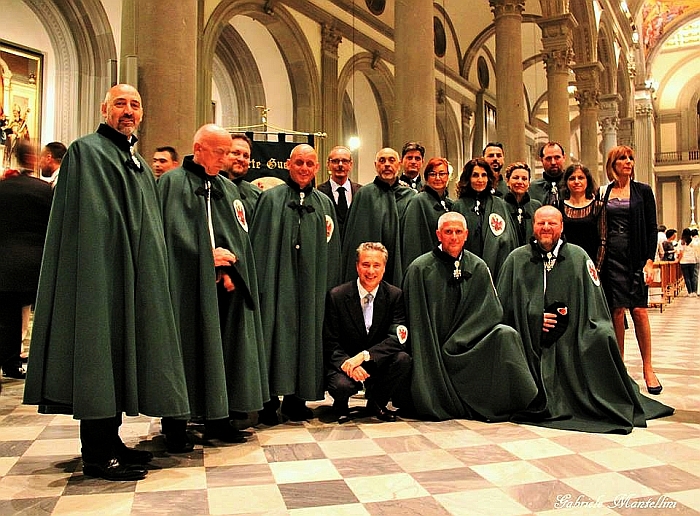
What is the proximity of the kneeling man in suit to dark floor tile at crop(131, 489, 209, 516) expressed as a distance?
156 centimetres

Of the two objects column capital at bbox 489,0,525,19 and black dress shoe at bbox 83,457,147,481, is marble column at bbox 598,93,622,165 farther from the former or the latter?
black dress shoe at bbox 83,457,147,481

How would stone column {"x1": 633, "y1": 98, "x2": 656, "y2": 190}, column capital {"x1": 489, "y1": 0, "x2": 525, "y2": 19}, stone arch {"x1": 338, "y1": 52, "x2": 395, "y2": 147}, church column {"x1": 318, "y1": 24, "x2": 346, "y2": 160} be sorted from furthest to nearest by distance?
stone column {"x1": 633, "y1": 98, "x2": 656, "y2": 190} → stone arch {"x1": 338, "y1": 52, "x2": 395, "y2": 147} → church column {"x1": 318, "y1": 24, "x2": 346, "y2": 160} → column capital {"x1": 489, "y1": 0, "x2": 525, "y2": 19}

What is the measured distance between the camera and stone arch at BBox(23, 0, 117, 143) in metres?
10.2

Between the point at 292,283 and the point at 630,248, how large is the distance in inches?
104

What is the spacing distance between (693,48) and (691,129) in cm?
464

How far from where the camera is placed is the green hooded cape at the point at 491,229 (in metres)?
5.34

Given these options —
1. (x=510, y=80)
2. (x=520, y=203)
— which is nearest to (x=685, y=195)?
(x=510, y=80)

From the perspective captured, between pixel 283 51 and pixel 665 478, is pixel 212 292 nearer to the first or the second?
pixel 665 478

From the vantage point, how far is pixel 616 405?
14.1 feet

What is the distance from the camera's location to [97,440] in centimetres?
317

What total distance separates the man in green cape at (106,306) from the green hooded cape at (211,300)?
276 millimetres

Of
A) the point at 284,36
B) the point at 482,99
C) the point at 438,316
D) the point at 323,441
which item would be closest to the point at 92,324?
the point at 323,441

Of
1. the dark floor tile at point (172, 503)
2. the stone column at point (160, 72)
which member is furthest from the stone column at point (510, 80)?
the dark floor tile at point (172, 503)

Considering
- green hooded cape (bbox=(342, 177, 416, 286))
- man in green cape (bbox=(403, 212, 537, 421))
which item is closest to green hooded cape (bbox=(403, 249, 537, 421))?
man in green cape (bbox=(403, 212, 537, 421))
